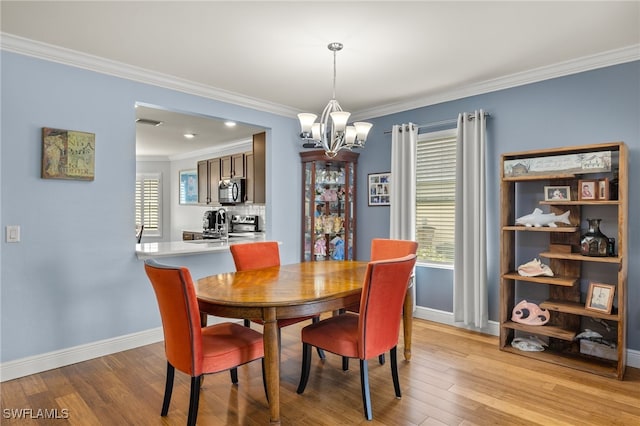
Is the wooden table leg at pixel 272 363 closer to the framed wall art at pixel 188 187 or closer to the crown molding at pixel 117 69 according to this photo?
the crown molding at pixel 117 69

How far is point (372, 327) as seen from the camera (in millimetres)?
2289

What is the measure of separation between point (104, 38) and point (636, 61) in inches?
164

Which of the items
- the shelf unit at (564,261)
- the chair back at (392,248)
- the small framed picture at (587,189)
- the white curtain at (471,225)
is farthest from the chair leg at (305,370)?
the small framed picture at (587,189)

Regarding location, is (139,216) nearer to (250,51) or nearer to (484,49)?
(250,51)

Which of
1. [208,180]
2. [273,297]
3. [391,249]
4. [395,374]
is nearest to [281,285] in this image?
[273,297]

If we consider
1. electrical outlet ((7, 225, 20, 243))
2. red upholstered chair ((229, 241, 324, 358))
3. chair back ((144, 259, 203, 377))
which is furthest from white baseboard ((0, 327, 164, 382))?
chair back ((144, 259, 203, 377))

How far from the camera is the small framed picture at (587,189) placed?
292 centimetres

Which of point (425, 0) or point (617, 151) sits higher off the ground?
point (425, 0)

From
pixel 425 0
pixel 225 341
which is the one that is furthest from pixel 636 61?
pixel 225 341

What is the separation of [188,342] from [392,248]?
6.71 ft

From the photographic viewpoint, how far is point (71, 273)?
3078mm

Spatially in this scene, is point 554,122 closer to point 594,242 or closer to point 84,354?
point 594,242

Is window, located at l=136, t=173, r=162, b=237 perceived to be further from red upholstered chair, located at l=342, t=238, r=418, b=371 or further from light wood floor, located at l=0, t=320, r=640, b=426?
red upholstered chair, located at l=342, t=238, r=418, b=371

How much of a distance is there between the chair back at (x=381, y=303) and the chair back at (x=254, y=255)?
52.6 inches
